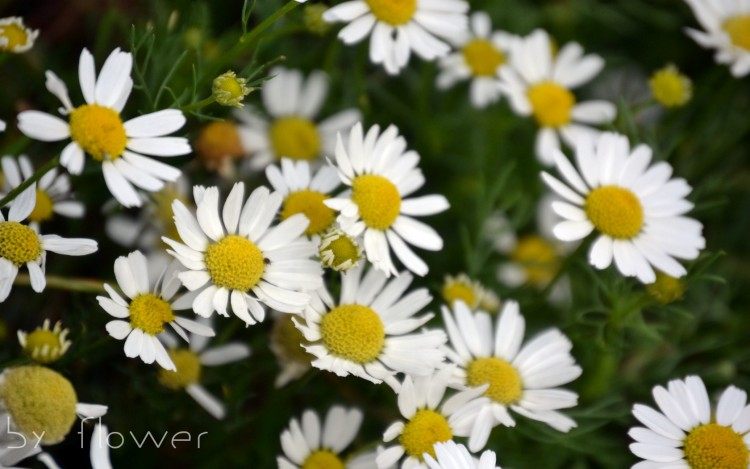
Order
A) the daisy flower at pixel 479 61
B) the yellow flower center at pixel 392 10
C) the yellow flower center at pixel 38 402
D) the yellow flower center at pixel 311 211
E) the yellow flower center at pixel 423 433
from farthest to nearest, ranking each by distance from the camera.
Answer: the daisy flower at pixel 479 61 → the yellow flower center at pixel 392 10 → the yellow flower center at pixel 311 211 → the yellow flower center at pixel 423 433 → the yellow flower center at pixel 38 402

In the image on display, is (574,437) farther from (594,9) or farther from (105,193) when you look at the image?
(594,9)

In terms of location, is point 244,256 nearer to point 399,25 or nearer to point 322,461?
point 322,461

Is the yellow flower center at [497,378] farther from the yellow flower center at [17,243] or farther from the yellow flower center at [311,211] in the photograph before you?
the yellow flower center at [17,243]

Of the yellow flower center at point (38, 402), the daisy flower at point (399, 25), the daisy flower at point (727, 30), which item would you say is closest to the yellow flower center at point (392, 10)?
the daisy flower at point (399, 25)

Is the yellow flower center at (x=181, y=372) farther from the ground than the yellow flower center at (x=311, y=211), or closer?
closer

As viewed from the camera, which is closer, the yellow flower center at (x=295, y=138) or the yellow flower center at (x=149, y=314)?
the yellow flower center at (x=149, y=314)

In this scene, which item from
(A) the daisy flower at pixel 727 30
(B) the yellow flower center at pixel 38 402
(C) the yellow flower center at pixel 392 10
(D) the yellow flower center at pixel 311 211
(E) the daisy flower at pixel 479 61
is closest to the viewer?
(B) the yellow flower center at pixel 38 402

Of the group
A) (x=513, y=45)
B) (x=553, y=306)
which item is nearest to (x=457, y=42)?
(x=513, y=45)
